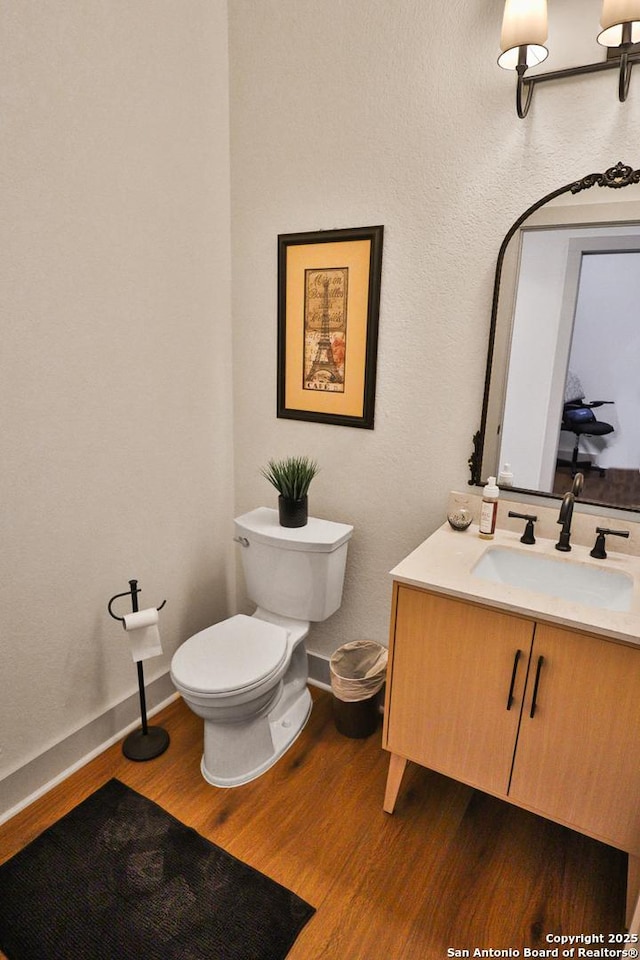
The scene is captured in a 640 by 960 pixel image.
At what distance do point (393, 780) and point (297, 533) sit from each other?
2.86 feet

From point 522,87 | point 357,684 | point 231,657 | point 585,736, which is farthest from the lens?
point 357,684

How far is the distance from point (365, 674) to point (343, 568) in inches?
17.0

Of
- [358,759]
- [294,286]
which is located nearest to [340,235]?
[294,286]

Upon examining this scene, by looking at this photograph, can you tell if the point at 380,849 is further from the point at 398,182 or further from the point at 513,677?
the point at 398,182

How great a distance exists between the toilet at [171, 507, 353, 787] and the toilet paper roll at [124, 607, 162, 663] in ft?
0.36

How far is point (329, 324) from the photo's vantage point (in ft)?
6.89

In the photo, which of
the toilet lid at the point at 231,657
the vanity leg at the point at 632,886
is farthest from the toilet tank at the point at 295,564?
the vanity leg at the point at 632,886

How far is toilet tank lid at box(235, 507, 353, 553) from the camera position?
6.54ft

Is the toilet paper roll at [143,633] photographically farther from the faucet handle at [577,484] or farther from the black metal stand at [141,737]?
the faucet handle at [577,484]

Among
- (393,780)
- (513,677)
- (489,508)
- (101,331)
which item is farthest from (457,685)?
(101,331)

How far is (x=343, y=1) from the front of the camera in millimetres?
1841

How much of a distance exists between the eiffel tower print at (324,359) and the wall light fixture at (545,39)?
0.85 meters

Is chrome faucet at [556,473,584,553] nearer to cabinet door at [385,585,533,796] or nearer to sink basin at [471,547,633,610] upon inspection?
sink basin at [471,547,633,610]

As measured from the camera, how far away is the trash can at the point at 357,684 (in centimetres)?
205
